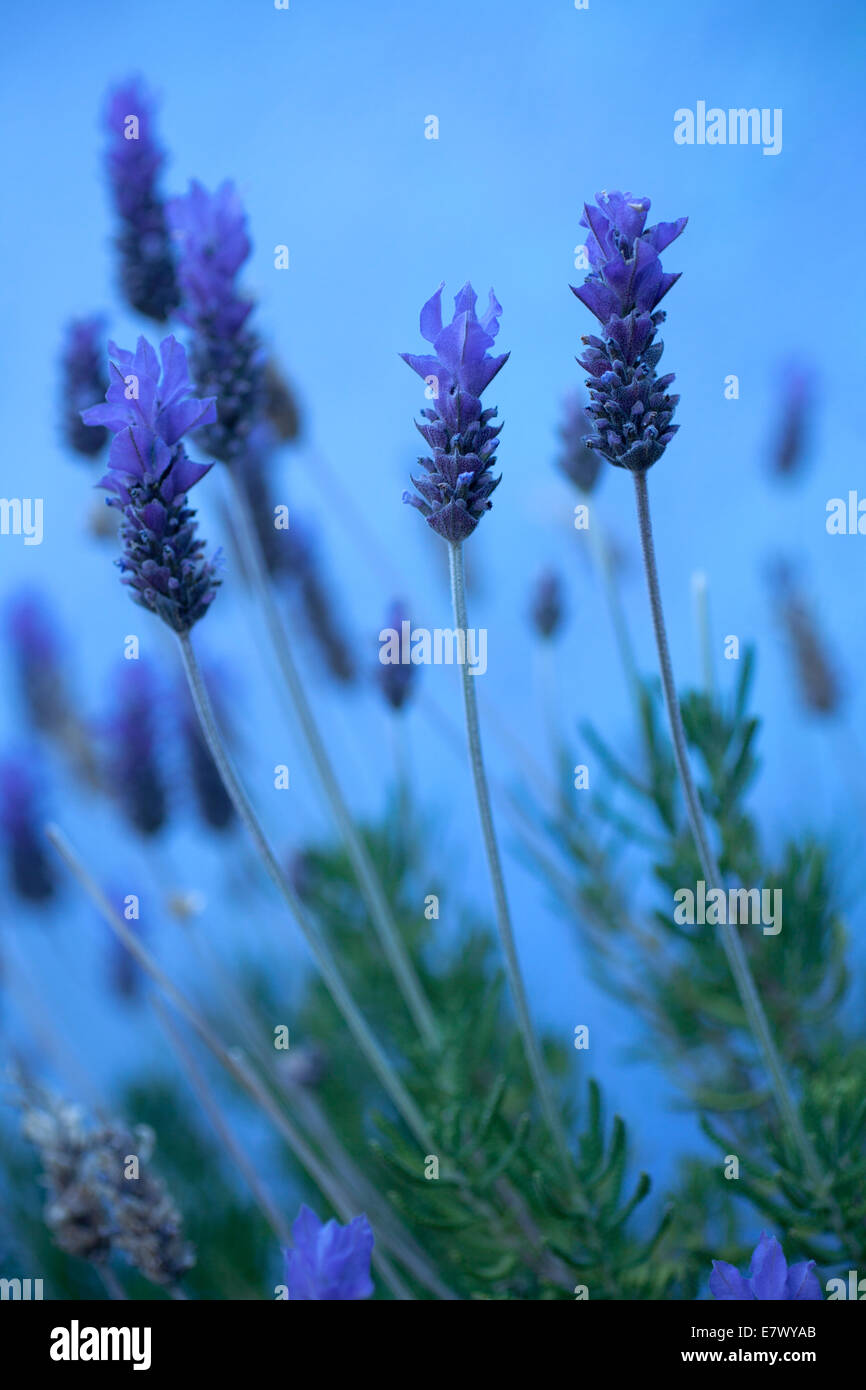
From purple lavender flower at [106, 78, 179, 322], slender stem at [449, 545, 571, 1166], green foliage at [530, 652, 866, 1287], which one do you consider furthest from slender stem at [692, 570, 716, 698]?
purple lavender flower at [106, 78, 179, 322]

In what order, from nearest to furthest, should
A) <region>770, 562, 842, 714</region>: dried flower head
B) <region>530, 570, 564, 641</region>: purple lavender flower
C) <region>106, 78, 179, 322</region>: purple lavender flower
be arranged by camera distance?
<region>106, 78, 179, 322</region>: purple lavender flower, <region>530, 570, 564, 641</region>: purple lavender flower, <region>770, 562, 842, 714</region>: dried flower head

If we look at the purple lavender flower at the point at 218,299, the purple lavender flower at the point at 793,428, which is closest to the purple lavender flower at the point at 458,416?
the purple lavender flower at the point at 218,299

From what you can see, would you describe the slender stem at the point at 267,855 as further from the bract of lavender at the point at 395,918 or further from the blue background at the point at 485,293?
the blue background at the point at 485,293

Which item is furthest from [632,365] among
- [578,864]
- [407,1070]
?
[407,1070]

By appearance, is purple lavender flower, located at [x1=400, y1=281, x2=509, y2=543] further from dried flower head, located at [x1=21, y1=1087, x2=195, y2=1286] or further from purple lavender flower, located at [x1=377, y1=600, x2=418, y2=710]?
dried flower head, located at [x1=21, y1=1087, x2=195, y2=1286]

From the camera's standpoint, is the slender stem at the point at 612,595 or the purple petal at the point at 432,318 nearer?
the purple petal at the point at 432,318

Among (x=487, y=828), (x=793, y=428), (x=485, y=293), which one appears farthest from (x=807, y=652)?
(x=487, y=828)

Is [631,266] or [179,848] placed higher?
[631,266]

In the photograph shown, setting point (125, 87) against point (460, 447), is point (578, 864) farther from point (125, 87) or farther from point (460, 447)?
point (125, 87)
